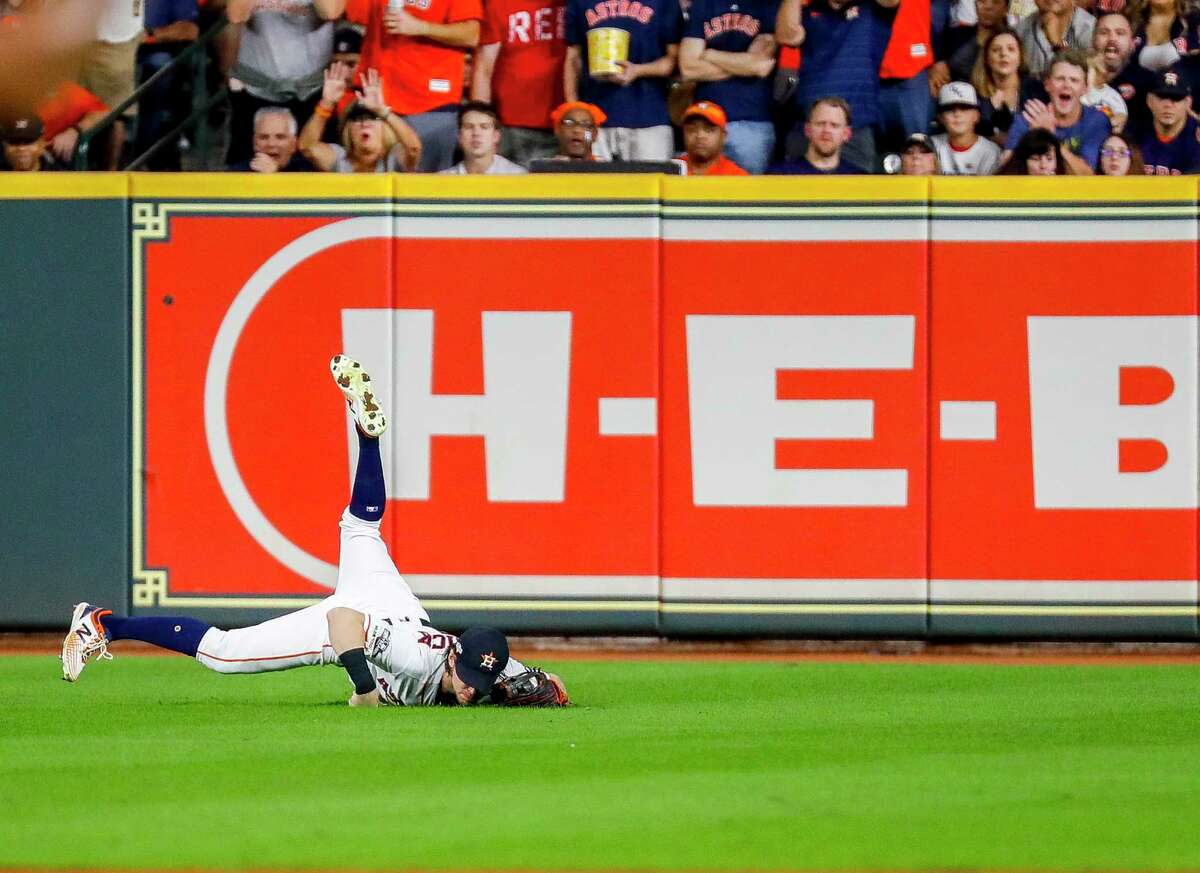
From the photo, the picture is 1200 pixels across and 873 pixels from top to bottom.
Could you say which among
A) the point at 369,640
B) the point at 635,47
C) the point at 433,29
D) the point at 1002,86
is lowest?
the point at 369,640

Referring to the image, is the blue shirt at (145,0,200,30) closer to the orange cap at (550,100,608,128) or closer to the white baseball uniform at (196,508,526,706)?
the orange cap at (550,100,608,128)

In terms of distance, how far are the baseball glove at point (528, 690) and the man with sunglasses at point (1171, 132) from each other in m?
6.65

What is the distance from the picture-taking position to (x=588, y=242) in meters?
12.7

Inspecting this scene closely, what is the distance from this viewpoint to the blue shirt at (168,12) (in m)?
13.9

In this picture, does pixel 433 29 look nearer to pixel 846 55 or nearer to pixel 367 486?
pixel 846 55

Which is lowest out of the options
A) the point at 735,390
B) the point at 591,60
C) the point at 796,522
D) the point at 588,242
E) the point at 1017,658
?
the point at 1017,658

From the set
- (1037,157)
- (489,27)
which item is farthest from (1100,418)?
(489,27)

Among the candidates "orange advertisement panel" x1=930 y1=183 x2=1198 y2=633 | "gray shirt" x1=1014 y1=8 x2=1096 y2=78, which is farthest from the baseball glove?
"gray shirt" x1=1014 y1=8 x2=1096 y2=78

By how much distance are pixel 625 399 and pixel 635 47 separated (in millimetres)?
2613

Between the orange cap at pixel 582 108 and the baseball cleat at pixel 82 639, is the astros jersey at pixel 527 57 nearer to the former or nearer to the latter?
the orange cap at pixel 582 108

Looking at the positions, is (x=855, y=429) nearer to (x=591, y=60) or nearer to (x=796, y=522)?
(x=796, y=522)

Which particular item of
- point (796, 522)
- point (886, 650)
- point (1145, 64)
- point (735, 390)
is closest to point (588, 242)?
point (735, 390)

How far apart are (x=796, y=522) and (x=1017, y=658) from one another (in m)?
1.67

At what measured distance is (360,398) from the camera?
31.1 ft
